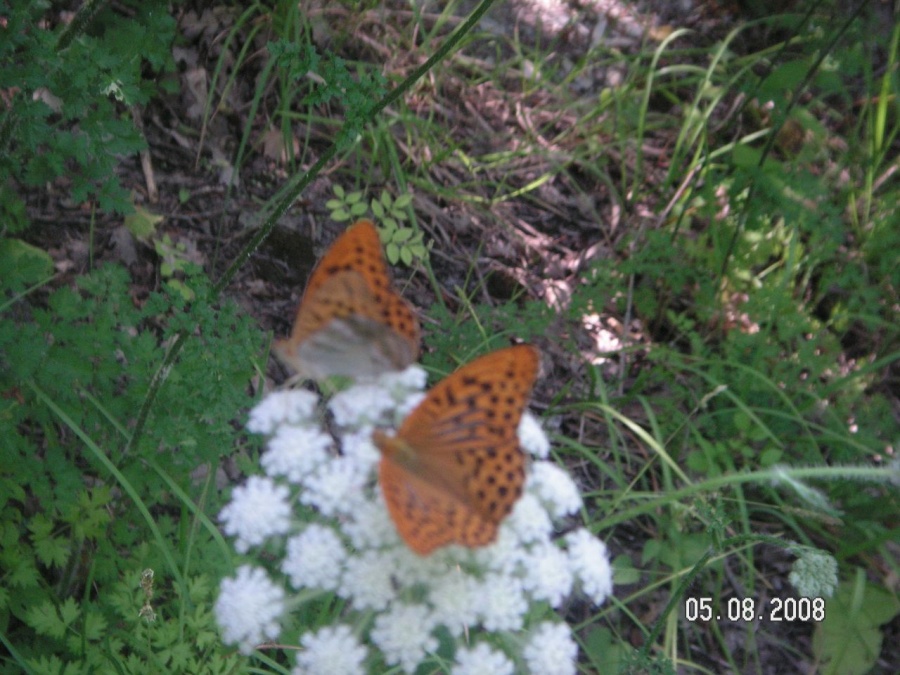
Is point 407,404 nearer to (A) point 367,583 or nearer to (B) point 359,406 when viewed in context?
(B) point 359,406

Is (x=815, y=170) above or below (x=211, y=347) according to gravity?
above

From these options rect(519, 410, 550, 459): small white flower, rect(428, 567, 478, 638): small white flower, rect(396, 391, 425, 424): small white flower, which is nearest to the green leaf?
rect(519, 410, 550, 459): small white flower

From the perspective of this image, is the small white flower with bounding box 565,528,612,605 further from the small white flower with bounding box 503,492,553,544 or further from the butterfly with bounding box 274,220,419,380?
the butterfly with bounding box 274,220,419,380

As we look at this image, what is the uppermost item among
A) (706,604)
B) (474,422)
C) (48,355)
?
(474,422)

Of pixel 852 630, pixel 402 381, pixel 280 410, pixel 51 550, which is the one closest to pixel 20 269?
pixel 51 550

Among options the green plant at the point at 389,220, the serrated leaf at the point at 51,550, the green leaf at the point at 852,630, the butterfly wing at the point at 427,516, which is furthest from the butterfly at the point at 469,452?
the green leaf at the point at 852,630

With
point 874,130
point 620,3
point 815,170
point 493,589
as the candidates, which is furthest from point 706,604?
point 620,3

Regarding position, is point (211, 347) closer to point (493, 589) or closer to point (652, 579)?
point (493, 589)
